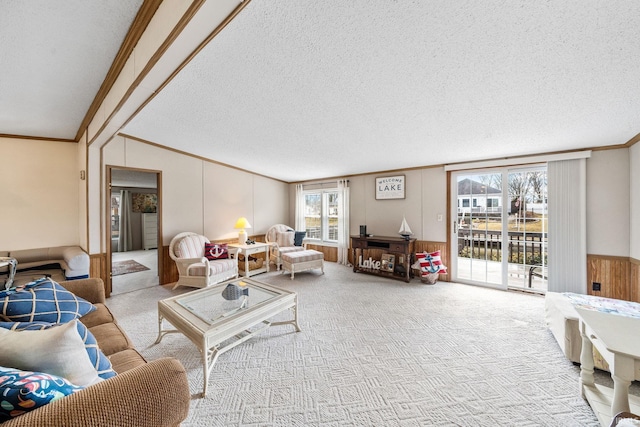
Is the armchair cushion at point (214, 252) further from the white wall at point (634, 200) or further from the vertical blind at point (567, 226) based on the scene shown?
the white wall at point (634, 200)

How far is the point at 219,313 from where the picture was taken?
1.98 metres

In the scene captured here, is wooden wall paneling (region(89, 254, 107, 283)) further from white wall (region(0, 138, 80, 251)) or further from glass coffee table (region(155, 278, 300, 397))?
glass coffee table (region(155, 278, 300, 397))

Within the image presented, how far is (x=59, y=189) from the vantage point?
11.9ft

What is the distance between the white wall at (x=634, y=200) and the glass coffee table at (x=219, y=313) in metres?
3.94

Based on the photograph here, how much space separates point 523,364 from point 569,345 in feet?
1.37

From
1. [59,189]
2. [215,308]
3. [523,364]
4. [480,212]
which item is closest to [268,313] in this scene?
[215,308]

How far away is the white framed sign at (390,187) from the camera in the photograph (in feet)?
15.1

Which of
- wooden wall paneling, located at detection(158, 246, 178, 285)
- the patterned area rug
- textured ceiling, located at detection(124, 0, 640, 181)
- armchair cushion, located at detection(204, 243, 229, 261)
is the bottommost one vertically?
the patterned area rug

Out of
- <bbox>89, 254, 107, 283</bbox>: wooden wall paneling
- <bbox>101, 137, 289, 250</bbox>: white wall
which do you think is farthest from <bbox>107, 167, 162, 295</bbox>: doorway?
<bbox>89, 254, 107, 283</bbox>: wooden wall paneling

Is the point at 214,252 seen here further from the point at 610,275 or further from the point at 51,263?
the point at 610,275

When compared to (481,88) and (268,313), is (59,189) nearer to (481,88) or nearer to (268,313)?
(268,313)

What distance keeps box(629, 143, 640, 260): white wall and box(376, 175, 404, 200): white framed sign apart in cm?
274

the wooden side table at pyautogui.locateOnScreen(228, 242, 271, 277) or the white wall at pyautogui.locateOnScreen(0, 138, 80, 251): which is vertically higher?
the white wall at pyautogui.locateOnScreen(0, 138, 80, 251)

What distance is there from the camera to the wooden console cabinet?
4164mm
